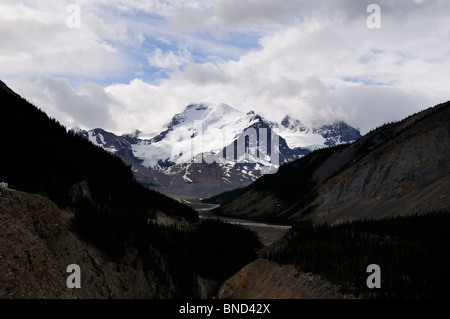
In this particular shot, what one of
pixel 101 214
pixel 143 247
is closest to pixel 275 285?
pixel 143 247

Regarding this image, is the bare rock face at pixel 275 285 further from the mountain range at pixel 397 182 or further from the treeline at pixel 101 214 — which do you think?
the mountain range at pixel 397 182

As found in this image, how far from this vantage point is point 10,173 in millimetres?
29656

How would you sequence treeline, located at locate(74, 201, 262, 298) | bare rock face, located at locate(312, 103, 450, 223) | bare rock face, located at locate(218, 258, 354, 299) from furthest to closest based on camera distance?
bare rock face, located at locate(312, 103, 450, 223)
treeline, located at locate(74, 201, 262, 298)
bare rock face, located at locate(218, 258, 354, 299)

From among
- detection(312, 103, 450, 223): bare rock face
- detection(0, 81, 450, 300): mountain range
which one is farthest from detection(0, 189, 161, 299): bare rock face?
detection(312, 103, 450, 223): bare rock face

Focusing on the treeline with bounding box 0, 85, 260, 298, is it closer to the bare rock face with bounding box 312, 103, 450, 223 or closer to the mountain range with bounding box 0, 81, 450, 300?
the mountain range with bounding box 0, 81, 450, 300

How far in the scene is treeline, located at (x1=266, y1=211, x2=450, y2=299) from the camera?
65.1 ft

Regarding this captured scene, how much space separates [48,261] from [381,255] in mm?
20636

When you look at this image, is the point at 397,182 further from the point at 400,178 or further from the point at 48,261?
the point at 48,261

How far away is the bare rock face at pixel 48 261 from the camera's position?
17297 millimetres

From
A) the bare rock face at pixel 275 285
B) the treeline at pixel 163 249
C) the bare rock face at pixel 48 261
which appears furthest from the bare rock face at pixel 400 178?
the bare rock face at pixel 48 261

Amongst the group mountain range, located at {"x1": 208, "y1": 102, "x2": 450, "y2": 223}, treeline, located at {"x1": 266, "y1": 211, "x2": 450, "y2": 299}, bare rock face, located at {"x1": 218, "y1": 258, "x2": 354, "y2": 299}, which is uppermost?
mountain range, located at {"x1": 208, "y1": 102, "x2": 450, "y2": 223}

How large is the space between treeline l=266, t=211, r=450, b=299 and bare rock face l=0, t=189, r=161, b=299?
11284 mm

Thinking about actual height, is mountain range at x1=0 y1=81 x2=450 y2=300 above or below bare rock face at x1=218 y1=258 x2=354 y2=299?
above

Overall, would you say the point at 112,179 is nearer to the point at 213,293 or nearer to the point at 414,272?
the point at 213,293
